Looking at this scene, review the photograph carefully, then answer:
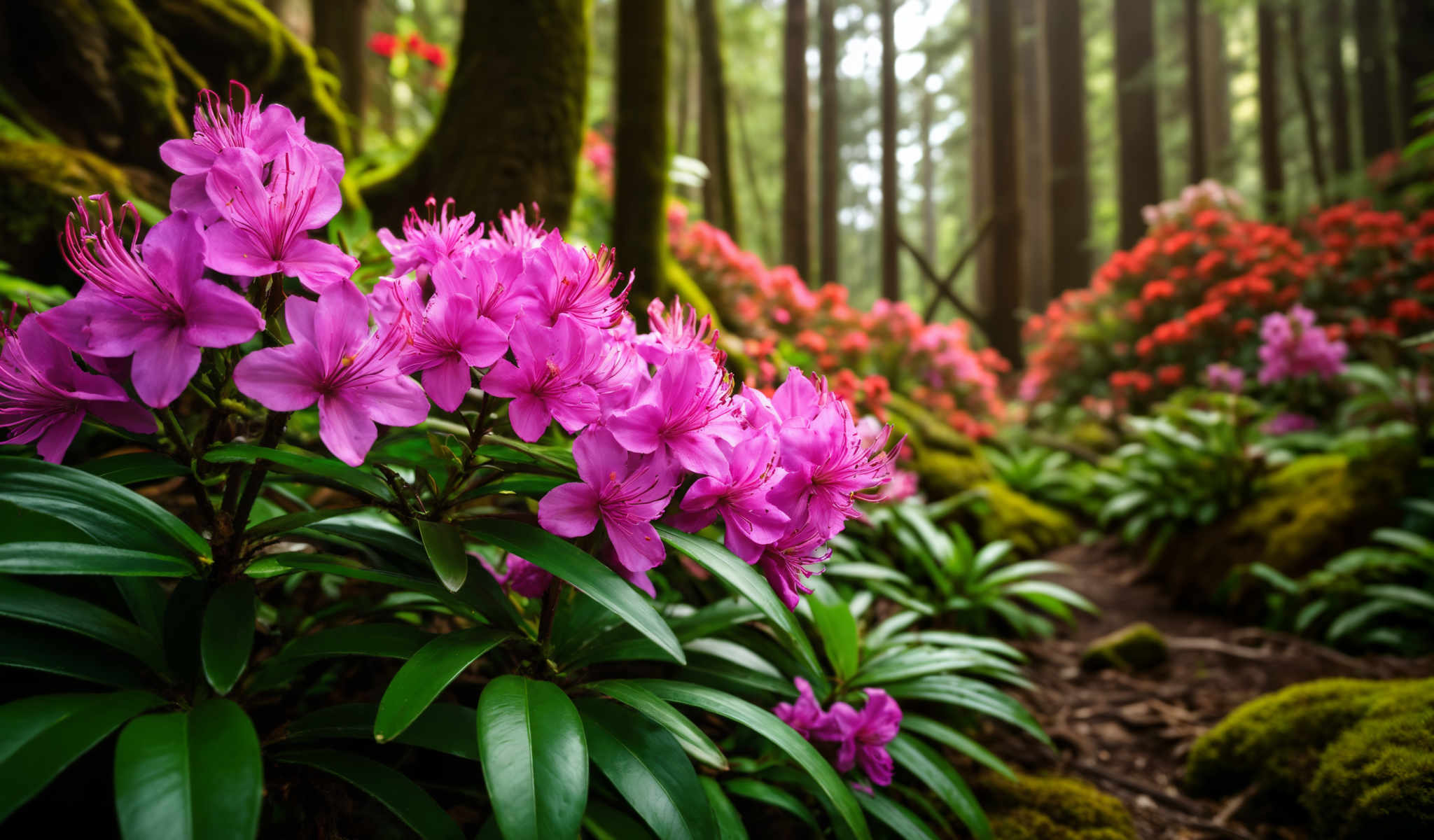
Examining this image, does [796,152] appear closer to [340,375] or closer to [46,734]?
[340,375]

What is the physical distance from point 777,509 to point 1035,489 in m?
5.18

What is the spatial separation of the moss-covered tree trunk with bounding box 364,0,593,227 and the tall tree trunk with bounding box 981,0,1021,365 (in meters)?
7.20

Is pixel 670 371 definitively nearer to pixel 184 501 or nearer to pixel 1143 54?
pixel 184 501

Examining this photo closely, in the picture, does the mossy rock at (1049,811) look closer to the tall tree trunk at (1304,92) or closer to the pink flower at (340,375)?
the pink flower at (340,375)

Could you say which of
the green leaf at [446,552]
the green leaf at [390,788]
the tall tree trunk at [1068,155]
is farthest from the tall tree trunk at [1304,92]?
the green leaf at [390,788]

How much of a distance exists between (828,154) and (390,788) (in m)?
14.7

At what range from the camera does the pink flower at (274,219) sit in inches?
33.8

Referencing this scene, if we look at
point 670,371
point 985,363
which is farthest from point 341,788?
point 985,363

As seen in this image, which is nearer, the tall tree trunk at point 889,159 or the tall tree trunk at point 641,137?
the tall tree trunk at point 641,137

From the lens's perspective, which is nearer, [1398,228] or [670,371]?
[670,371]

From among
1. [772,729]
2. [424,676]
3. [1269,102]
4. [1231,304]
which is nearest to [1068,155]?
[1269,102]

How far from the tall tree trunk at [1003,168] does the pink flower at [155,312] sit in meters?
9.31

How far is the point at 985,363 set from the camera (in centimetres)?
757

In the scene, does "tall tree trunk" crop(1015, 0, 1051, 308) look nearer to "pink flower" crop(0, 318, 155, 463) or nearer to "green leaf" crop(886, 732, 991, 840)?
"green leaf" crop(886, 732, 991, 840)
